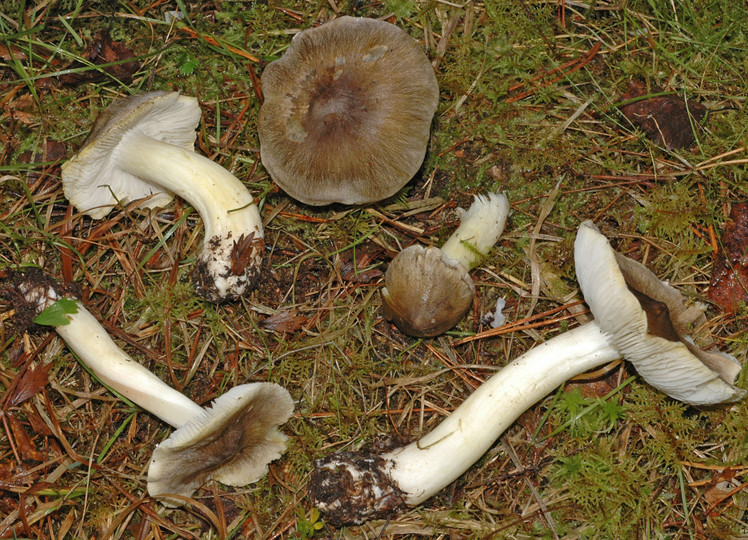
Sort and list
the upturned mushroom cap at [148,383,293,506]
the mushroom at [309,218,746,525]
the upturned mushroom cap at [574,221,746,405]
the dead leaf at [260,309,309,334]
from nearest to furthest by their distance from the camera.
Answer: the upturned mushroom cap at [574,221,746,405] → the upturned mushroom cap at [148,383,293,506] → the mushroom at [309,218,746,525] → the dead leaf at [260,309,309,334]

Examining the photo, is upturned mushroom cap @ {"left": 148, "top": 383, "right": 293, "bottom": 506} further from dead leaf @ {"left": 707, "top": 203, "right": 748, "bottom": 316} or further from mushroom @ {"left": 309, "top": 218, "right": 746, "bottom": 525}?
dead leaf @ {"left": 707, "top": 203, "right": 748, "bottom": 316}

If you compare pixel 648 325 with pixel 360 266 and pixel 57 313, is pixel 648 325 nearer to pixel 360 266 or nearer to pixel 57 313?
pixel 360 266

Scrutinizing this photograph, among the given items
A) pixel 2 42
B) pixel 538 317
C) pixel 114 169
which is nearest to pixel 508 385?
pixel 538 317

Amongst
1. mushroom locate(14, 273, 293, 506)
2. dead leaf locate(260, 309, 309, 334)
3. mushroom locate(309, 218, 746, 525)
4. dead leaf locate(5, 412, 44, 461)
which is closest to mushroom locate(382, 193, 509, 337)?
mushroom locate(309, 218, 746, 525)


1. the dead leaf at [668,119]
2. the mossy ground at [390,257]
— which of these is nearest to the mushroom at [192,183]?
the mossy ground at [390,257]

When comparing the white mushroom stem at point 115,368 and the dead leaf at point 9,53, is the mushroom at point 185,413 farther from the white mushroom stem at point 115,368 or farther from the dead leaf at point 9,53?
the dead leaf at point 9,53

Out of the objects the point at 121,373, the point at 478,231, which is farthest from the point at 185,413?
the point at 478,231

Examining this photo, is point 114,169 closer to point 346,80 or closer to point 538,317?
point 346,80
